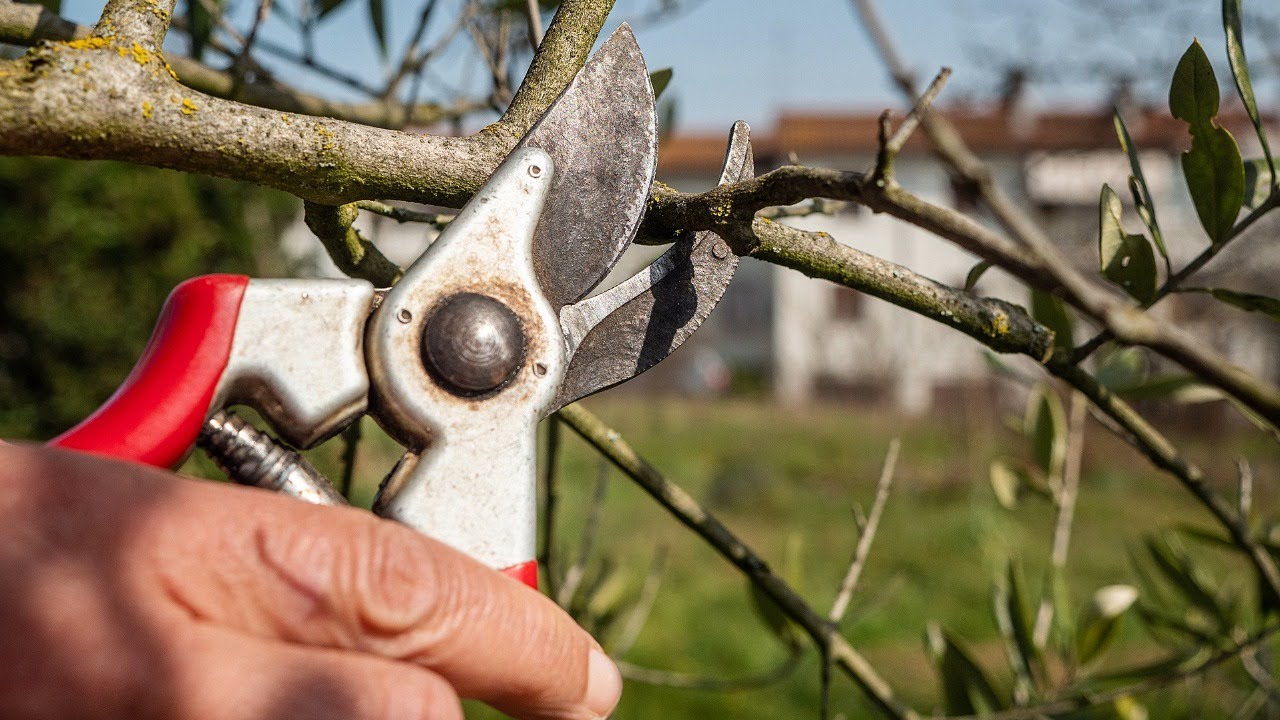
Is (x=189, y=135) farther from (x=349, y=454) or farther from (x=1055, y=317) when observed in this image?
(x=1055, y=317)

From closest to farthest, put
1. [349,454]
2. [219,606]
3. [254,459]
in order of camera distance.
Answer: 1. [219,606]
2. [254,459]
3. [349,454]

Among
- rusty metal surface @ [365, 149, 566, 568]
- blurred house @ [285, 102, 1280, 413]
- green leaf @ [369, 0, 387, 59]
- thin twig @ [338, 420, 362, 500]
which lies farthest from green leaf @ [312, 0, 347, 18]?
blurred house @ [285, 102, 1280, 413]

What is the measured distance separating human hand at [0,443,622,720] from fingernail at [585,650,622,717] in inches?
3.9

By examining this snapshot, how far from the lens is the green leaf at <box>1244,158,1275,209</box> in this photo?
1237 millimetres

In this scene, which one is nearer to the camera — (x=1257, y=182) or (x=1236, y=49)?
(x=1236, y=49)

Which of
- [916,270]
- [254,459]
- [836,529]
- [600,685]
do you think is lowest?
[836,529]

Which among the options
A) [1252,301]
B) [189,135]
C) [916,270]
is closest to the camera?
[189,135]

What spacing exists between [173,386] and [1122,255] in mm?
966

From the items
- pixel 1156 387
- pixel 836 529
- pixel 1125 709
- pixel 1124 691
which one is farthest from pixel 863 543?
pixel 836 529

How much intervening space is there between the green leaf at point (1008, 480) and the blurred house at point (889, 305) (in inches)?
275

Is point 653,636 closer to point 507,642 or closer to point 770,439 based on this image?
point 507,642

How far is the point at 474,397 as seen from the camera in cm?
99

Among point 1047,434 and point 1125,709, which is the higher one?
point 1047,434

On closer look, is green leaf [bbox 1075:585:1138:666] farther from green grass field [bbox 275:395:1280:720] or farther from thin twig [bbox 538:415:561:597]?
thin twig [bbox 538:415:561:597]
